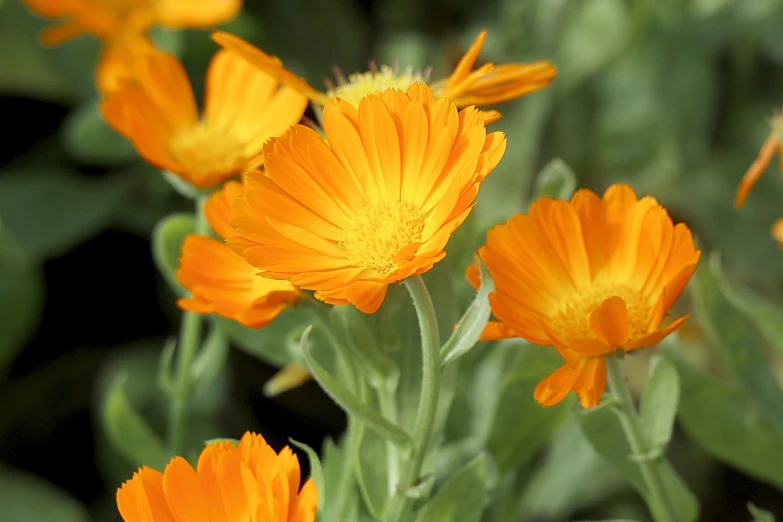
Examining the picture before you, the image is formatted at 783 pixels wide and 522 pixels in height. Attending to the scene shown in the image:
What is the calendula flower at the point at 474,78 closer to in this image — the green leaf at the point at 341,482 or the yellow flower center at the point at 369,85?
the yellow flower center at the point at 369,85

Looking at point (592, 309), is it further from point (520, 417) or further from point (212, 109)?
point (212, 109)

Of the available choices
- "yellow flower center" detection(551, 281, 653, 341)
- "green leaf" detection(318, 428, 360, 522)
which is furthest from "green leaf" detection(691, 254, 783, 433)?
"green leaf" detection(318, 428, 360, 522)

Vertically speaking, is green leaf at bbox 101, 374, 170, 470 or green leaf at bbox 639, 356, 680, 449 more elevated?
green leaf at bbox 639, 356, 680, 449

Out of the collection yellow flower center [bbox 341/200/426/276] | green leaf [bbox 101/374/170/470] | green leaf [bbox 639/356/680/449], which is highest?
yellow flower center [bbox 341/200/426/276]

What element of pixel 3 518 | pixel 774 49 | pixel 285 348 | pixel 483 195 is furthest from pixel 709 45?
pixel 3 518

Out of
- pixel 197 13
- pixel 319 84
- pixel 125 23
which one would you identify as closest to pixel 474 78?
pixel 197 13

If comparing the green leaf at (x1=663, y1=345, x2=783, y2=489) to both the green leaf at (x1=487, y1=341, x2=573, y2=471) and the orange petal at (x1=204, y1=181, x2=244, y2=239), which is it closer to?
the green leaf at (x1=487, y1=341, x2=573, y2=471)

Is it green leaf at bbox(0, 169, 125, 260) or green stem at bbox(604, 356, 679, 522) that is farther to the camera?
green leaf at bbox(0, 169, 125, 260)
